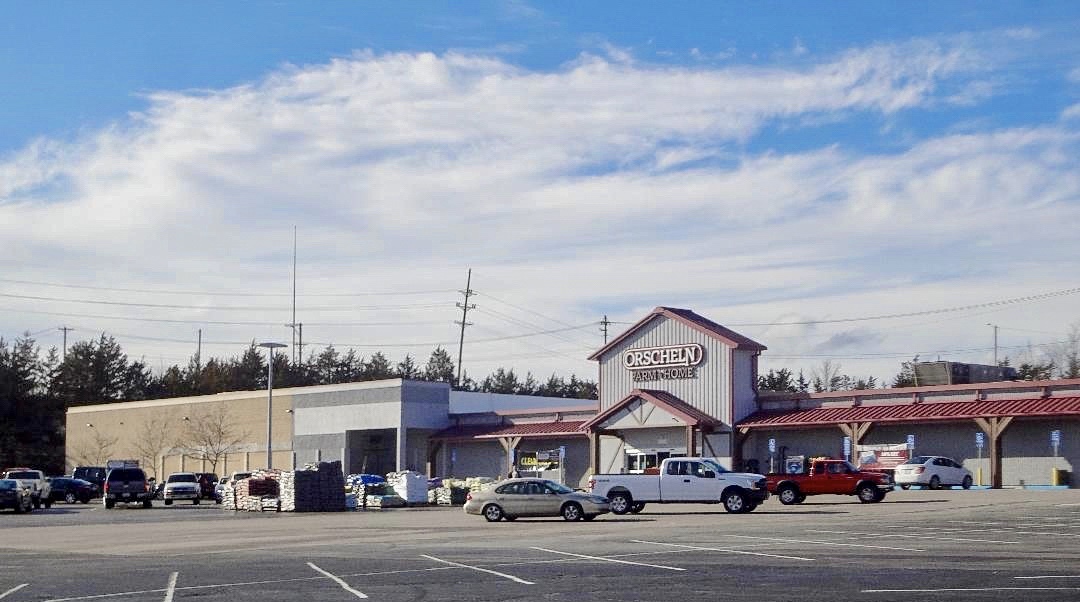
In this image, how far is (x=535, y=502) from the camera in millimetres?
36625

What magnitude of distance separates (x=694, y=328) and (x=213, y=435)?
3720 cm

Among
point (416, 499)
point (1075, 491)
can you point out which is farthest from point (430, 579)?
point (416, 499)

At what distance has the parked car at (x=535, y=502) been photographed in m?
35.9

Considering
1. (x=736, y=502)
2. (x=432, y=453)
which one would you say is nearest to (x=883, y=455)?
(x=736, y=502)

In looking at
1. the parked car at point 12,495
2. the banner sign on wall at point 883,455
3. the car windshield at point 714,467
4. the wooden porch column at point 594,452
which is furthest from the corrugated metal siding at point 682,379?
the parked car at point 12,495

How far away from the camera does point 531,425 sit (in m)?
67.1

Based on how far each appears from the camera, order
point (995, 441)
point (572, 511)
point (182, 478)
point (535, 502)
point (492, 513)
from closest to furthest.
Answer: point (572, 511), point (535, 502), point (492, 513), point (995, 441), point (182, 478)

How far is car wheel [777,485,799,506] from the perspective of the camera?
43562mm

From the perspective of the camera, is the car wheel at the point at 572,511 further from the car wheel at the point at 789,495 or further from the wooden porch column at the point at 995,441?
the wooden porch column at the point at 995,441

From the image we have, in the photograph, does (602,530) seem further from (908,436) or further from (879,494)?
(908,436)

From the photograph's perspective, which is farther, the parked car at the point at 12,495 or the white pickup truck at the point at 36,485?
the white pickup truck at the point at 36,485

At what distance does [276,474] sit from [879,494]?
24.2 m

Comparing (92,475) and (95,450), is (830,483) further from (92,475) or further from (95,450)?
(95,450)

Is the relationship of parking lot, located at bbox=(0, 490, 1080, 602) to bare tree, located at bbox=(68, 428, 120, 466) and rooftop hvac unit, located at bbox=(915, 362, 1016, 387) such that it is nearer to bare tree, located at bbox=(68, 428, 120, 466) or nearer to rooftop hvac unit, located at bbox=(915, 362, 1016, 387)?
rooftop hvac unit, located at bbox=(915, 362, 1016, 387)
